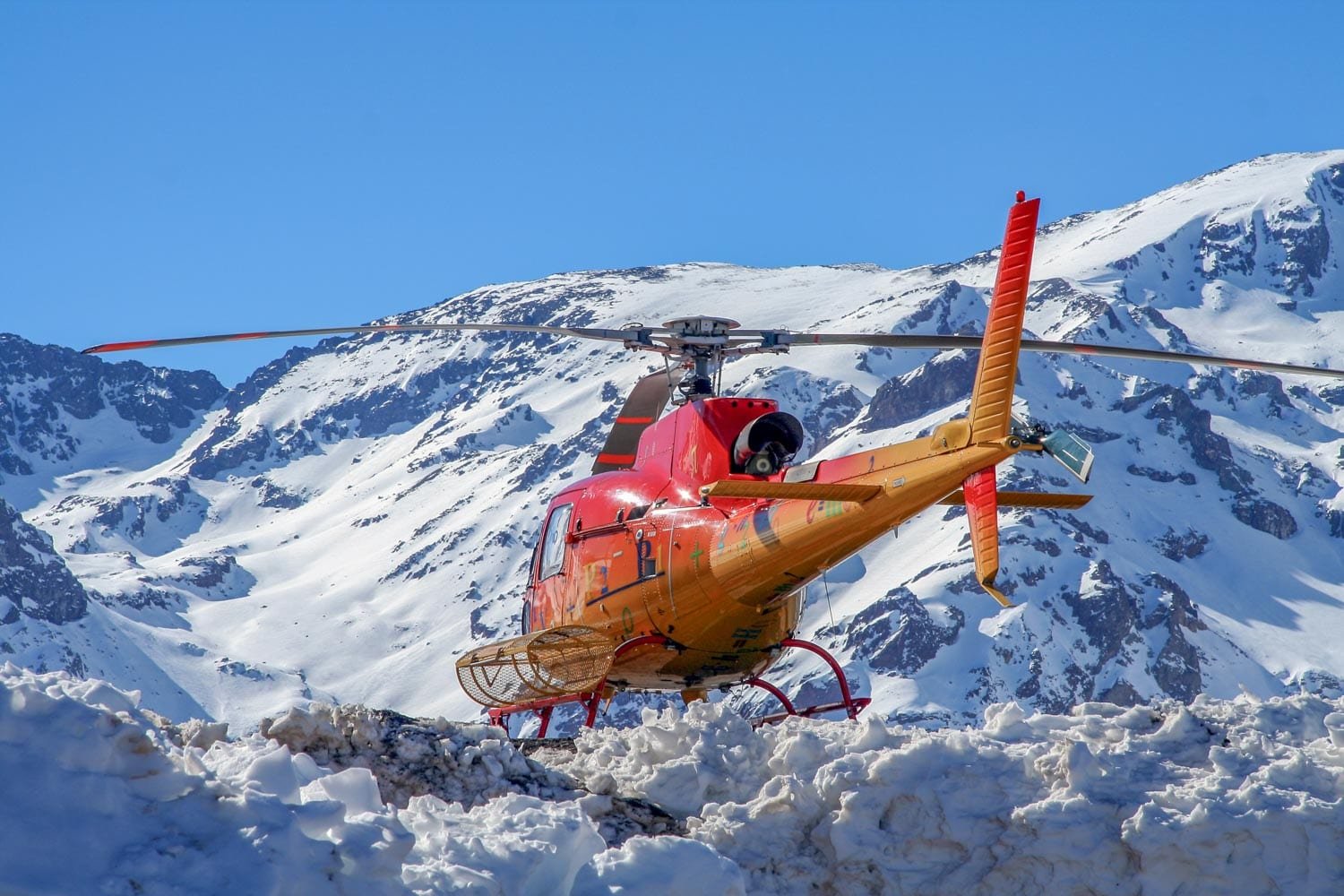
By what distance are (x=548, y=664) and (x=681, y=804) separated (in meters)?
5.32

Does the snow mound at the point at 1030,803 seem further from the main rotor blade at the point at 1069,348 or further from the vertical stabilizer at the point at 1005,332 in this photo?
the main rotor blade at the point at 1069,348

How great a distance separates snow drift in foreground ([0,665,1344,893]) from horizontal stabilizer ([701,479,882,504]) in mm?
2003

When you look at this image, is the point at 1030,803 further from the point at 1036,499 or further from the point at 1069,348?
the point at 1069,348

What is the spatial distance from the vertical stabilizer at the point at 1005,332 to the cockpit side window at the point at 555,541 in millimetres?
6397

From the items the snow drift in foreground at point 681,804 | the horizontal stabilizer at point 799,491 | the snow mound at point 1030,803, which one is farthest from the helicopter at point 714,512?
the snow drift in foreground at point 681,804

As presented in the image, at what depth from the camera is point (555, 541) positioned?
57.2ft

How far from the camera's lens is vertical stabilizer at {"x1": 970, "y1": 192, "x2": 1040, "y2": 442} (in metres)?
11.6

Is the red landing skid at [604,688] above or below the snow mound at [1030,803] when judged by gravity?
above

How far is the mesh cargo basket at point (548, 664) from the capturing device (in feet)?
49.9

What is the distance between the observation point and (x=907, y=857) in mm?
9461

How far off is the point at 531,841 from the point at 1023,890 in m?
3.22

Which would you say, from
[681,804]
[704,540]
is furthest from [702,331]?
[681,804]

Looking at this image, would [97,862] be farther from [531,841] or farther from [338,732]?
[338,732]

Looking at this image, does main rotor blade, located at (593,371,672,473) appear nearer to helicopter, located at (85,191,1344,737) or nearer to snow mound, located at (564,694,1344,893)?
helicopter, located at (85,191,1344,737)
